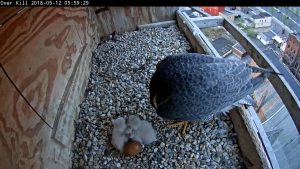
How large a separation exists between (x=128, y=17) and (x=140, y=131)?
4.82 ft

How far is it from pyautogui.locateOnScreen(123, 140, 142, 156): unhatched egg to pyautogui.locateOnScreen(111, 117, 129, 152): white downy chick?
0.14 feet

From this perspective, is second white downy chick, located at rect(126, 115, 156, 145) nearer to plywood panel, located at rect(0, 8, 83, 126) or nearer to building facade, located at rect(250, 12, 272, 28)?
plywood panel, located at rect(0, 8, 83, 126)

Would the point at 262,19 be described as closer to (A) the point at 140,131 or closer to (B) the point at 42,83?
(A) the point at 140,131

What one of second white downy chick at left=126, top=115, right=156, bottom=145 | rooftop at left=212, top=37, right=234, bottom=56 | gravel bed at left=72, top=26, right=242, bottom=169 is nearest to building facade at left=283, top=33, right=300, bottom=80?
gravel bed at left=72, top=26, right=242, bottom=169

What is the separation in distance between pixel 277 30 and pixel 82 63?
151cm

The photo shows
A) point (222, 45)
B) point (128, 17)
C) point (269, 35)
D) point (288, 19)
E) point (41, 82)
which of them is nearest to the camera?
point (41, 82)

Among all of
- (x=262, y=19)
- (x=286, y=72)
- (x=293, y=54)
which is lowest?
(x=286, y=72)

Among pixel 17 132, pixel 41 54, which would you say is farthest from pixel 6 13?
pixel 17 132

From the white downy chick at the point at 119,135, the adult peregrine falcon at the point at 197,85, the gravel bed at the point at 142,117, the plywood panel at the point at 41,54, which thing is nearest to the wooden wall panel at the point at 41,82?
the plywood panel at the point at 41,54

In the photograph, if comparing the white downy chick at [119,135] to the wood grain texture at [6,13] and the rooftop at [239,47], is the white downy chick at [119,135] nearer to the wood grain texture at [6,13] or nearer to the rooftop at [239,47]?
the wood grain texture at [6,13]

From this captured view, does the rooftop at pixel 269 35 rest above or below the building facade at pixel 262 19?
below

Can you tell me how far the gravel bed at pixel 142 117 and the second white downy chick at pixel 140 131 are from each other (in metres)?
0.06

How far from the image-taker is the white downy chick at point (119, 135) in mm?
2219

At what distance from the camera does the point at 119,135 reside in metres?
2.25
